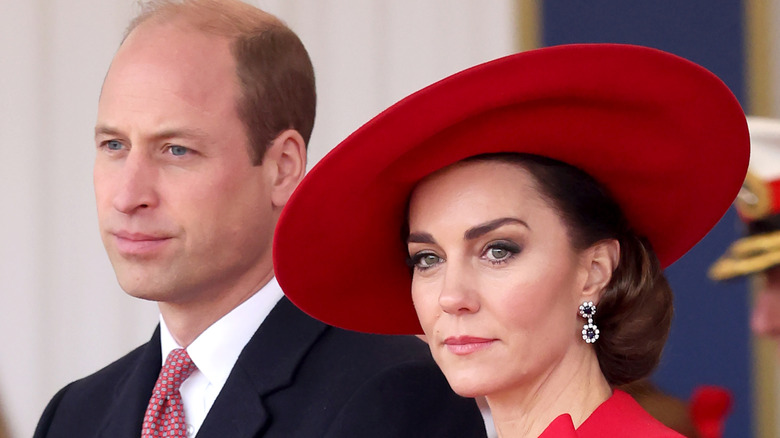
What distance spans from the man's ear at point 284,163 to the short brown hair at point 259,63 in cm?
2

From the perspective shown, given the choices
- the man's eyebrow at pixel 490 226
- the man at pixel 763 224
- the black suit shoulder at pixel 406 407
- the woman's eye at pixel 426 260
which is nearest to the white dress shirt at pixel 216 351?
the black suit shoulder at pixel 406 407

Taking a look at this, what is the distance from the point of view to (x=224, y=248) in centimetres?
192

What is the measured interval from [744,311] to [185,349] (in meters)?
2.10

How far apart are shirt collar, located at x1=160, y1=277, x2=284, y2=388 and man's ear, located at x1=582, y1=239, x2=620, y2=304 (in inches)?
23.4

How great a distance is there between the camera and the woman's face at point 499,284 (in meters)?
1.55

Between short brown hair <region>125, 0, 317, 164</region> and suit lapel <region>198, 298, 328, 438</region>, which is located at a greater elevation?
short brown hair <region>125, 0, 317, 164</region>

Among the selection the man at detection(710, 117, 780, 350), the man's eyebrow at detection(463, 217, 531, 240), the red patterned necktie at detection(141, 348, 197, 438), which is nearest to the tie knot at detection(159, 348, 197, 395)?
the red patterned necktie at detection(141, 348, 197, 438)

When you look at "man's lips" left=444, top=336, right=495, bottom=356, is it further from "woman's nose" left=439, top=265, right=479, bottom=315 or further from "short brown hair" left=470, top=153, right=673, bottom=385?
"short brown hair" left=470, top=153, right=673, bottom=385

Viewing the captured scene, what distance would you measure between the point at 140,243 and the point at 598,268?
0.69 meters

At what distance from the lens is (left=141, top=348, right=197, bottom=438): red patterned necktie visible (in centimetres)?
198

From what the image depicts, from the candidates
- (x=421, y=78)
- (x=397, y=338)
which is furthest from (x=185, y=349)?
(x=421, y=78)

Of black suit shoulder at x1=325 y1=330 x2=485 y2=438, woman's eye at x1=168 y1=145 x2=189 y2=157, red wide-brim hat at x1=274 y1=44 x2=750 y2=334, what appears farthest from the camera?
woman's eye at x1=168 y1=145 x2=189 y2=157

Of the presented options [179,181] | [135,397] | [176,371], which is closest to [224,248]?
[179,181]

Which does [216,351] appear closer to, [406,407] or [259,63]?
[406,407]
